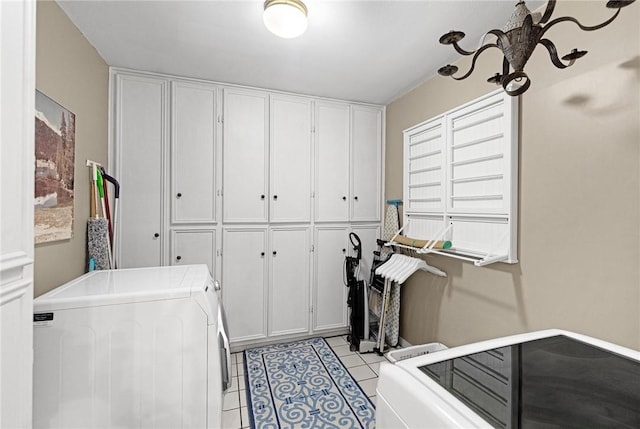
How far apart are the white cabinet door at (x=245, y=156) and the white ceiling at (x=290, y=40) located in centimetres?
20

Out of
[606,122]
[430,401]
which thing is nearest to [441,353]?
[430,401]

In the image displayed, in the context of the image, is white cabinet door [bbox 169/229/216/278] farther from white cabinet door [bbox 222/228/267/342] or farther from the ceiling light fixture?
the ceiling light fixture

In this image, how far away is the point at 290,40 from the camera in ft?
6.67

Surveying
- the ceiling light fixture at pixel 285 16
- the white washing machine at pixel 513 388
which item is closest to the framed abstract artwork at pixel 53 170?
the ceiling light fixture at pixel 285 16

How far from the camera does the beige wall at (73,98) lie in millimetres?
1551

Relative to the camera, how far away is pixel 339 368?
253 centimetres

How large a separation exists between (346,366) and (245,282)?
46.9 inches

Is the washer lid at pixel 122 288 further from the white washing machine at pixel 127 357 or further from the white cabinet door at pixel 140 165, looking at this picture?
the white cabinet door at pixel 140 165

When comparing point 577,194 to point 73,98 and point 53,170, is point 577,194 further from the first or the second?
point 73,98

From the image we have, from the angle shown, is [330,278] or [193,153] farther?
[330,278]

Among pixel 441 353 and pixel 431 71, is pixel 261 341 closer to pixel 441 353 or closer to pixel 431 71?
pixel 441 353

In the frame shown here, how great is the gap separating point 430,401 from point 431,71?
256 cm

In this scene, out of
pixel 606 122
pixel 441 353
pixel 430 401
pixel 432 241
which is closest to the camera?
pixel 430 401

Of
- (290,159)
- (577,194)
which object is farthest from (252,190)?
(577,194)
